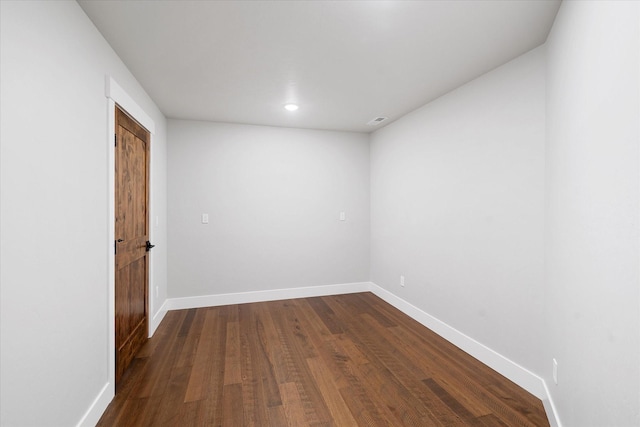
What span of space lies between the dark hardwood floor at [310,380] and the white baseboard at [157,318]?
0.21ft

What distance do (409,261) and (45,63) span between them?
3.45 meters

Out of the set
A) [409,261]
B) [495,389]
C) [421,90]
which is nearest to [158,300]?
[409,261]

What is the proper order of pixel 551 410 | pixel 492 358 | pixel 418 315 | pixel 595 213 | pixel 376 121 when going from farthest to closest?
pixel 376 121 → pixel 418 315 → pixel 492 358 → pixel 551 410 → pixel 595 213

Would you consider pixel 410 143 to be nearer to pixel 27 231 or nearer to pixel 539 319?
pixel 539 319

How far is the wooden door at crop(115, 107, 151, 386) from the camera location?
86.1 inches

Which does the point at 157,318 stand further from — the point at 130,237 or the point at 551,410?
the point at 551,410

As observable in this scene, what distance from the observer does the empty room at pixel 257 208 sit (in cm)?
118

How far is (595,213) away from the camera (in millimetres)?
1255

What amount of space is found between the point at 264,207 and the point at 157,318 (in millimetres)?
1819

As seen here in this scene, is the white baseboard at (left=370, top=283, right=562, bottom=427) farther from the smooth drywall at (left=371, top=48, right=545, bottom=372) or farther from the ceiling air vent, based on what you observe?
the ceiling air vent

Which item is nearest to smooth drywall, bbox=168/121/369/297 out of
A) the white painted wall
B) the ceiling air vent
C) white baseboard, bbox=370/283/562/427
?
the ceiling air vent

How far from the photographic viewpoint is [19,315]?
1166 mm

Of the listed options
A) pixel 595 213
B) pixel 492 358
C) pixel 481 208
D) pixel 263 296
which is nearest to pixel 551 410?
pixel 492 358

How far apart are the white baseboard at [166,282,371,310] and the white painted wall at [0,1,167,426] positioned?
74.0 inches
